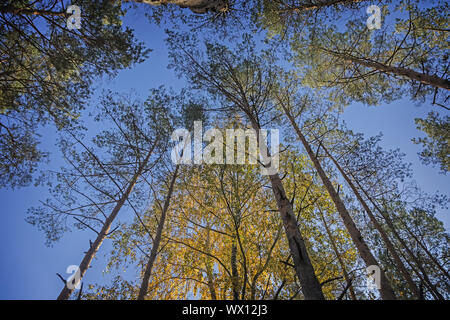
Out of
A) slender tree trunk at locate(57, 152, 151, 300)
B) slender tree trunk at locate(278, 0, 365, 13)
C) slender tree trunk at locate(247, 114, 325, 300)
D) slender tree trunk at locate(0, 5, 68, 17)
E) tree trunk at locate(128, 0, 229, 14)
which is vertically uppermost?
slender tree trunk at locate(278, 0, 365, 13)

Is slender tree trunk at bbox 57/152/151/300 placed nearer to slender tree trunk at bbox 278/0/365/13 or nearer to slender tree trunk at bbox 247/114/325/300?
slender tree trunk at bbox 247/114/325/300

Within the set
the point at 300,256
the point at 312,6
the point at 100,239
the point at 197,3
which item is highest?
the point at 312,6

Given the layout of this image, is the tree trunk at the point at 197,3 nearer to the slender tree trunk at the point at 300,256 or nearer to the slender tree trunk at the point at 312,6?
the slender tree trunk at the point at 312,6

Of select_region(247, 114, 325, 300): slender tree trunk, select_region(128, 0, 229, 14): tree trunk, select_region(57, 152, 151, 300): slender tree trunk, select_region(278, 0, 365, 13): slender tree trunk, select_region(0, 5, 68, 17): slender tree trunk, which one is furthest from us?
select_region(278, 0, 365, 13): slender tree trunk

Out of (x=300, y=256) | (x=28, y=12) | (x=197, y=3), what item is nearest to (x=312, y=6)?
(x=197, y=3)

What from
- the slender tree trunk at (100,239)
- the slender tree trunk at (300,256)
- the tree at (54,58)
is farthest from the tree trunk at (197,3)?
the slender tree trunk at (300,256)

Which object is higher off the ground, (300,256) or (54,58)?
(54,58)

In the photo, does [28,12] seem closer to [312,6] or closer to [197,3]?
[197,3]

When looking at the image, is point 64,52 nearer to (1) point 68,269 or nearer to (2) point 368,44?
(1) point 68,269

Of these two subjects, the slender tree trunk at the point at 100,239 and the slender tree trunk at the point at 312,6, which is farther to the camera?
the slender tree trunk at the point at 312,6

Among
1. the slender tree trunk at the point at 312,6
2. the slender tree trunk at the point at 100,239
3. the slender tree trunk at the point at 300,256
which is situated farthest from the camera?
the slender tree trunk at the point at 312,6

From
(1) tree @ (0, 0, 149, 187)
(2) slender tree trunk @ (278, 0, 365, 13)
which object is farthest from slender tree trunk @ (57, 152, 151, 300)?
(2) slender tree trunk @ (278, 0, 365, 13)
